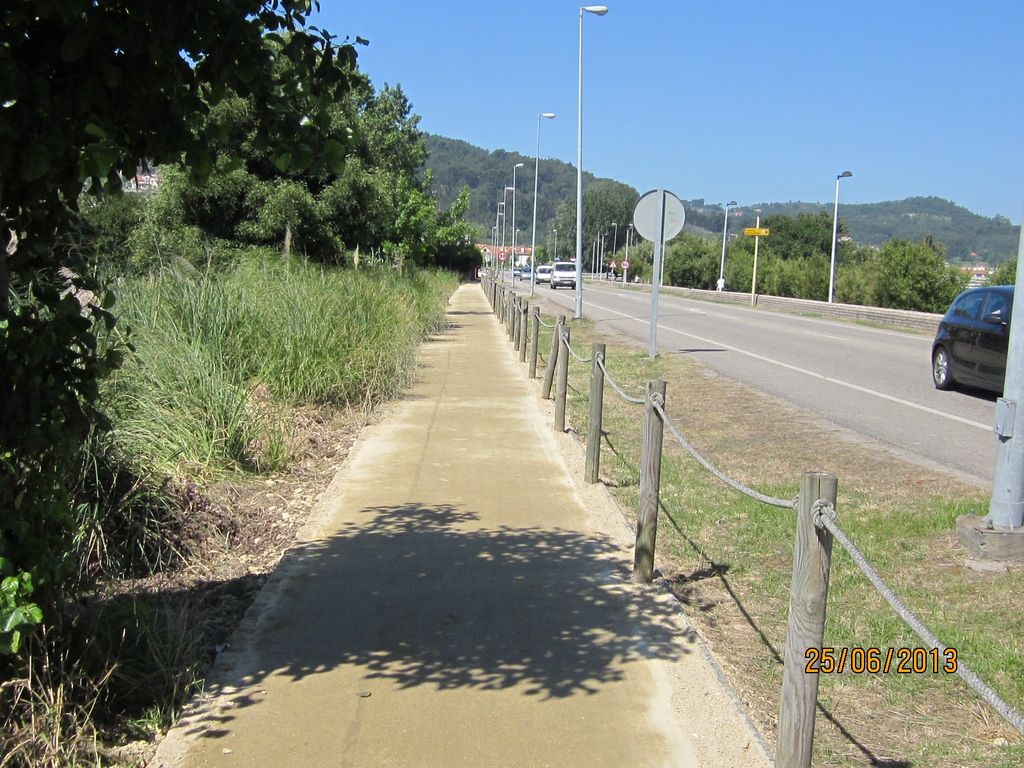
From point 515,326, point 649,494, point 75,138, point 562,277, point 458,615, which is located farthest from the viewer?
point 562,277

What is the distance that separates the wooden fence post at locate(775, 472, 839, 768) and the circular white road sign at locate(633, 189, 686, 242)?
13.5 m

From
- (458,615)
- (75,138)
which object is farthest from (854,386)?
(75,138)

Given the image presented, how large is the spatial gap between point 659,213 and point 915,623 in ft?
46.3

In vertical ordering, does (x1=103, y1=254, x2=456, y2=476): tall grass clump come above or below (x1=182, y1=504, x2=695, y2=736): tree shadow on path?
above

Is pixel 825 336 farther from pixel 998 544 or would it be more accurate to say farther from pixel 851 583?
pixel 851 583

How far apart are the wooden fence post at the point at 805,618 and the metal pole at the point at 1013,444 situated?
3132 millimetres

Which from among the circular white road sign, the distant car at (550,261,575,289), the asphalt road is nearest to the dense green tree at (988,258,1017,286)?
the asphalt road

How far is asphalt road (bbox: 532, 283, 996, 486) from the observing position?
9.72 meters

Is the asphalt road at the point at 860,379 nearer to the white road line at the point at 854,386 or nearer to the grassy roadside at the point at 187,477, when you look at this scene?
the white road line at the point at 854,386

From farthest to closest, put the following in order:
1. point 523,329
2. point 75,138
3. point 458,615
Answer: point 523,329 → point 458,615 → point 75,138

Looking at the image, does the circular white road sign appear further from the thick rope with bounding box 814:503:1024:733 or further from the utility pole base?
the thick rope with bounding box 814:503:1024:733

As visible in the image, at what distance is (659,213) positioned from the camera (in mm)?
16344

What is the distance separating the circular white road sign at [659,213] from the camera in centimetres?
1634

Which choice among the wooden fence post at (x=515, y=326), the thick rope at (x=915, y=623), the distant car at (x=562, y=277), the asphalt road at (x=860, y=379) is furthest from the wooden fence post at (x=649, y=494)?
the distant car at (x=562, y=277)
